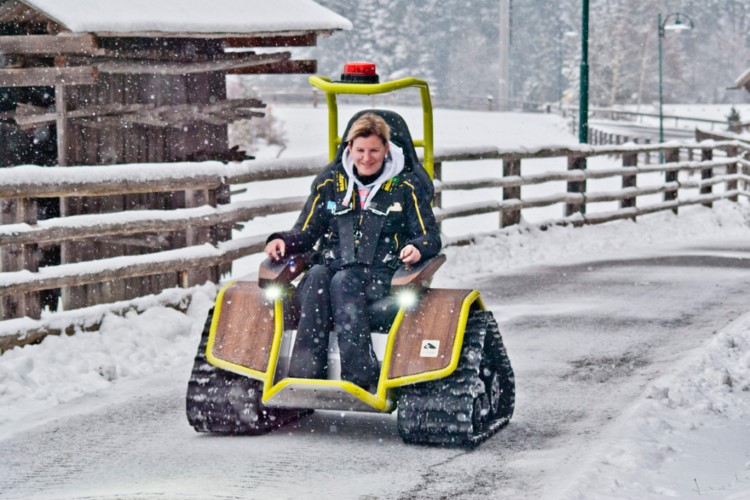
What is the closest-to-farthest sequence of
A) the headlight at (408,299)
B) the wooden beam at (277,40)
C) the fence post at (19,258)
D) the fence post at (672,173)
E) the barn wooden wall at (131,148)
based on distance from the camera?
the headlight at (408,299) → the fence post at (19,258) → the barn wooden wall at (131,148) → the wooden beam at (277,40) → the fence post at (672,173)

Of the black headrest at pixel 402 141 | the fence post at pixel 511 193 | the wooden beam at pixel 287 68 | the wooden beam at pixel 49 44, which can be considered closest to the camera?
the black headrest at pixel 402 141

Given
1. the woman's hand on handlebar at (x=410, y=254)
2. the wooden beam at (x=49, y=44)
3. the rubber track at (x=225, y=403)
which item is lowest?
the rubber track at (x=225, y=403)

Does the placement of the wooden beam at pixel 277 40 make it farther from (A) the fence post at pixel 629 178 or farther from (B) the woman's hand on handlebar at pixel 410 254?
(B) the woman's hand on handlebar at pixel 410 254

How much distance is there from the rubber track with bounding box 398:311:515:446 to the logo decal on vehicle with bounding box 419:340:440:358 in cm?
13

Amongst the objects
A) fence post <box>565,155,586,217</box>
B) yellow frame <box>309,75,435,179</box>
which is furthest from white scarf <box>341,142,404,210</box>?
fence post <box>565,155,586,217</box>

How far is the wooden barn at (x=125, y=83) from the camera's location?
12047 millimetres

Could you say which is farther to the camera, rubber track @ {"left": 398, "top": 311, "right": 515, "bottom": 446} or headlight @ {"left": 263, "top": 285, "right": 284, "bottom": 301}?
headlight @ {"left": 263, "top": 285, "right": 284, "bottom": 301}

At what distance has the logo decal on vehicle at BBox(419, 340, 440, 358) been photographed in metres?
6.13

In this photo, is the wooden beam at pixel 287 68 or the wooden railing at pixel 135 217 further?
the wooden beam at pixel 287 68

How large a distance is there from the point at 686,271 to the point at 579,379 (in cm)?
610

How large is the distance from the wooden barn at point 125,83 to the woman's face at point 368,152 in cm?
471

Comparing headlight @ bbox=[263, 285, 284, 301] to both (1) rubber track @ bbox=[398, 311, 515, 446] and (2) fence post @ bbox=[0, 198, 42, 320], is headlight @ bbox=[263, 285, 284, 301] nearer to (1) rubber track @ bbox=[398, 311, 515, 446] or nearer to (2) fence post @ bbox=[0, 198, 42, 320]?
(1) rubber track @ bbox=[398, 311, 515, 446]

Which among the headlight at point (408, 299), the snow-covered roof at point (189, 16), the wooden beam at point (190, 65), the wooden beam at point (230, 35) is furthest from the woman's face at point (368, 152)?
the wooden beam at point (190, 65)

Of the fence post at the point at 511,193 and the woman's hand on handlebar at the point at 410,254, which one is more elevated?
the woman's hand on handlebar at the point at 410,254
